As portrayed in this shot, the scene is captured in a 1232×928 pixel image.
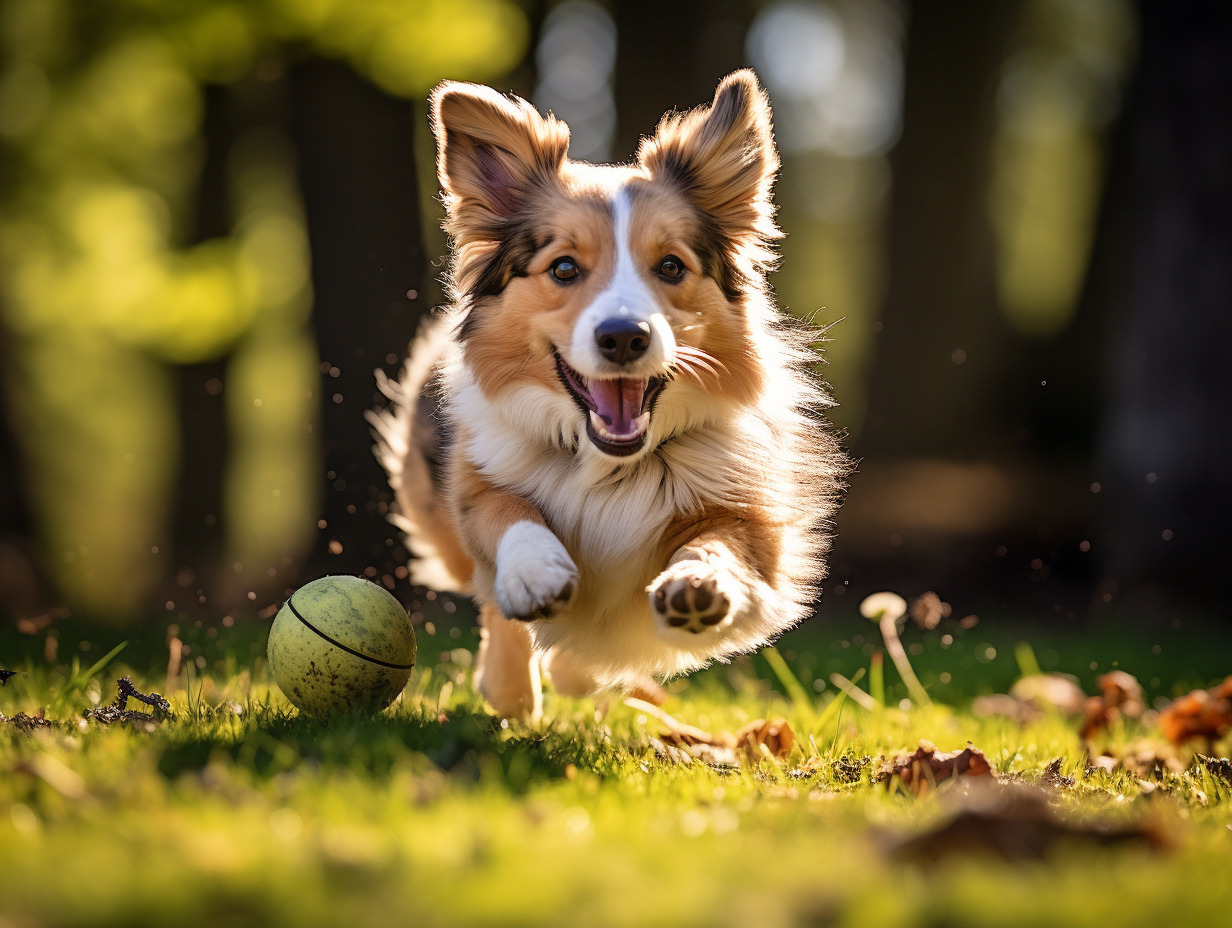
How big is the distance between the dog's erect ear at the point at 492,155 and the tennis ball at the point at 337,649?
5.08 feet

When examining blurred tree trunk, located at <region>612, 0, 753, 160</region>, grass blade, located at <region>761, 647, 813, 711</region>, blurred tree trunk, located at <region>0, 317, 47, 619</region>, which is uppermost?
blurred tree trunk, located at <region>612, 0, 753, 160</region>

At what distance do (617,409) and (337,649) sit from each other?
1239mm

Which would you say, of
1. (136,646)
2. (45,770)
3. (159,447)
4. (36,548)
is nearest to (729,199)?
(45,770)

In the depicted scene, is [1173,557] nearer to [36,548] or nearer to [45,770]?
[45,770]

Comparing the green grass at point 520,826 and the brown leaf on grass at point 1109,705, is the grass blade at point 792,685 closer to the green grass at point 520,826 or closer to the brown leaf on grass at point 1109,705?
the green grass at point 520,826

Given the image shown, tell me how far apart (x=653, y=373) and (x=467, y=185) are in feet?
4.10

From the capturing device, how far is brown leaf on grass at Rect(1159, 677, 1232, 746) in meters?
4.31

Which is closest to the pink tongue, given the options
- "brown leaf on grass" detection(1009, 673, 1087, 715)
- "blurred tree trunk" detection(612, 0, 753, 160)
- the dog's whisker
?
the dog's whisker

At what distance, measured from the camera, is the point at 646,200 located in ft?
13.2

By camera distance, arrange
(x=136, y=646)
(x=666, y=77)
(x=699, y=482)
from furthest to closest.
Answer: (x=666, y=77), (x=136, y=646), (x=699, y=482)

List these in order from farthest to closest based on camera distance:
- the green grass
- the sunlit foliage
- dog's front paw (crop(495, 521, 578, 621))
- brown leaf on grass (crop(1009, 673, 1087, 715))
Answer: the sunlit foliage < brown leaf on grass (crop(1009, 673, 1087, 715)) < dog's front paw (crop(495, 521, 578, 621)) < the green grass

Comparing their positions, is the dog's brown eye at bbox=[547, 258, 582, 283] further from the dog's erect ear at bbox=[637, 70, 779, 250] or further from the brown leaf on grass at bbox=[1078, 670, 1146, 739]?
the brown leaf on grass at bbox=[1078, 670, 1146, 739]

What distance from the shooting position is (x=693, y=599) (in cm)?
311

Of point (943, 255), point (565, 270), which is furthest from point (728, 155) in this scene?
point (943, 255)
